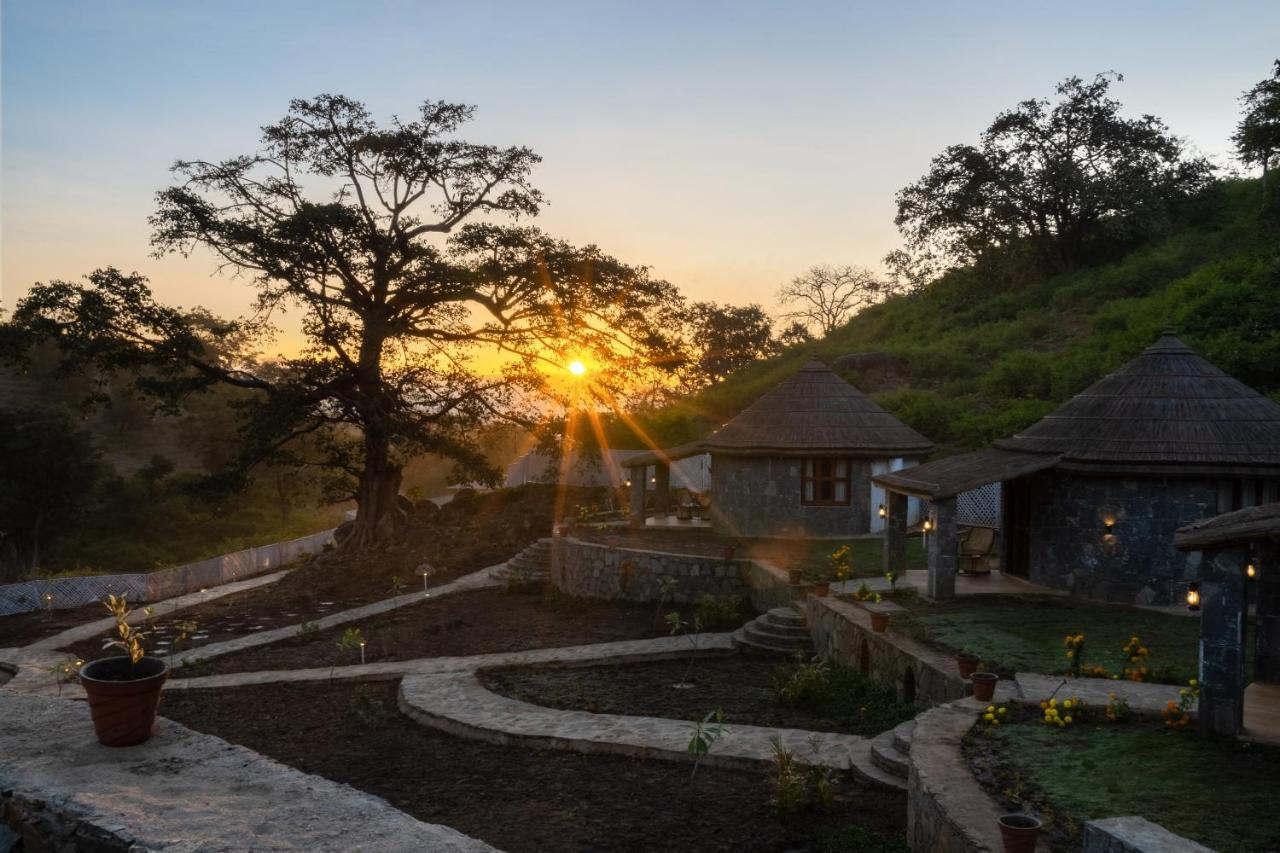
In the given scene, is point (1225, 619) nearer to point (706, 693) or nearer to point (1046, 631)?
point (1046, 631)

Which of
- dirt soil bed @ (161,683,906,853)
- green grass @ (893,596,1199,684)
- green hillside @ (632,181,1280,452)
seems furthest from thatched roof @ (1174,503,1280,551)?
green hillside @ (632,181,1280,452)

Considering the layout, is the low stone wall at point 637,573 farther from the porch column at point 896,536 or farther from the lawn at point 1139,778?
the lawn at point 1139,778

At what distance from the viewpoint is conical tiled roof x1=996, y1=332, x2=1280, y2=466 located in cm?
1608

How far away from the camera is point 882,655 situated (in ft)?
45.9

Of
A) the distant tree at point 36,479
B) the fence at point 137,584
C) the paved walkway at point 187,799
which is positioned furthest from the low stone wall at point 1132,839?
the distant tree at point 36,479

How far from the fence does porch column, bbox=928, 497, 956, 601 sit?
23162mm

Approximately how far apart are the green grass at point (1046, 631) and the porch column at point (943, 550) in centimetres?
31

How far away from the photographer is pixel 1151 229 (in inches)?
1800

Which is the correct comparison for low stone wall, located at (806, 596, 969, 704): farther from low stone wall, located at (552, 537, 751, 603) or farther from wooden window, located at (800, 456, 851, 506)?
wooden window, located at (800, 456, 851, 506)

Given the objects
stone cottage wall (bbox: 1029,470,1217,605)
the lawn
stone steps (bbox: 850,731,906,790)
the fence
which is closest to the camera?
the lawn

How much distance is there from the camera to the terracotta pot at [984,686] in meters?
10.5

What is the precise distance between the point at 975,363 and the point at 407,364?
82.7ft

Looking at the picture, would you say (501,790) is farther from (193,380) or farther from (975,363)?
(975,363)

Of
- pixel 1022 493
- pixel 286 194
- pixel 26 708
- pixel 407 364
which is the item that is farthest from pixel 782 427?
pixel 26 708
